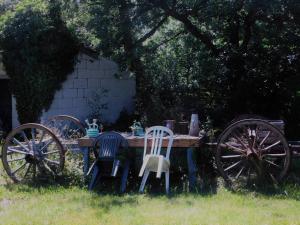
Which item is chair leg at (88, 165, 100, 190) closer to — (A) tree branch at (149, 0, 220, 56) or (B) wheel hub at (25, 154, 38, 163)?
(B) wheel hub at (25, 154, 38, 163)

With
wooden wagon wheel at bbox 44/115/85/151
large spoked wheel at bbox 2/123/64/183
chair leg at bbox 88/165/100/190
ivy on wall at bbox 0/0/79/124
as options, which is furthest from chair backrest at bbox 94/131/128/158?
ivy on wall at bbox 0/0/79/124

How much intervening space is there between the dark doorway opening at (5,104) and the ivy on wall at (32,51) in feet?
3.15

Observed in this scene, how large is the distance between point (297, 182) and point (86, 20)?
6.21m

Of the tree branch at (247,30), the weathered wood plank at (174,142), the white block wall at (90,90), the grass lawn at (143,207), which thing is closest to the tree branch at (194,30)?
the tree branch at (247,30)

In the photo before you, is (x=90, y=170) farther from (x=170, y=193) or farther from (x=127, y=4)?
(x=127, y=4)

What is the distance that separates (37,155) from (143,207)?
88.2 inches

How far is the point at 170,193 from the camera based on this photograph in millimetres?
6867

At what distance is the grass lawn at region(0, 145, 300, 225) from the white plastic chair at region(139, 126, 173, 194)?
354 millimetres

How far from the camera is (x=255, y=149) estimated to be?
7.00 m

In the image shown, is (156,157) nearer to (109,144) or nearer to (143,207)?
(109,144)

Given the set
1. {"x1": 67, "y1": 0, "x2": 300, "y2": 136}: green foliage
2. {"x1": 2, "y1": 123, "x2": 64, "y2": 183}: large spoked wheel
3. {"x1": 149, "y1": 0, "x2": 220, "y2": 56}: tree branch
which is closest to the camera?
{"x1": 2, "y1": 123, "x2": 64, "y2": 183}: large spoked wheel

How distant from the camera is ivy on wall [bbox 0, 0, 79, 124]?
37.2ft

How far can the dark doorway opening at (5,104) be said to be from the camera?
40.8 feet

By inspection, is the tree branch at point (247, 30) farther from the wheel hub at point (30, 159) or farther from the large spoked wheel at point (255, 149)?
the wheel hub at point (30, 159)
